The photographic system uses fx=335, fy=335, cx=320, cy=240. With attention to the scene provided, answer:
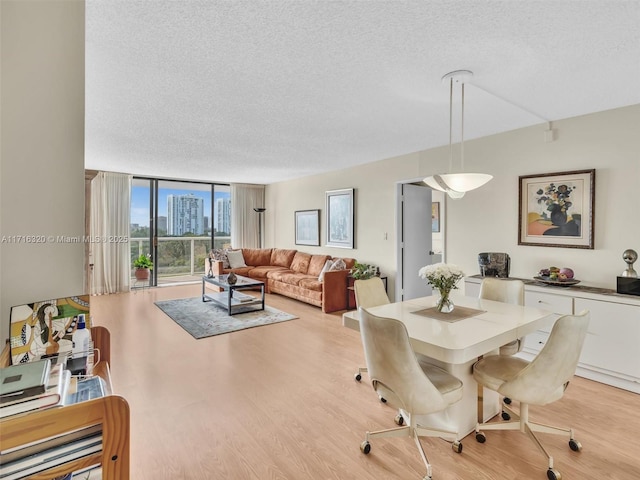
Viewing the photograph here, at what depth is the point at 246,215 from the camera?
852cm

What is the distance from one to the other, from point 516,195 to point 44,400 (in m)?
4.28

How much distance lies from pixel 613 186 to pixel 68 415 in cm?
419

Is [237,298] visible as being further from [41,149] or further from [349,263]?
[41,149]

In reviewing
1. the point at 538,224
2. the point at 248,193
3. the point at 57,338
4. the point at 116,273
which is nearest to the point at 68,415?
the point at 57,338

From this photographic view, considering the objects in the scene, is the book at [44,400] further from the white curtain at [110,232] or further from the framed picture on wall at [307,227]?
the white curtain at [110,232]

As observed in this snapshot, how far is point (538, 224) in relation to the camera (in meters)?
3.63

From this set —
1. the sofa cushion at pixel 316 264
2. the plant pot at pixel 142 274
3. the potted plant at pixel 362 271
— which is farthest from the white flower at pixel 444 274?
the plant pot at pixel 142 274

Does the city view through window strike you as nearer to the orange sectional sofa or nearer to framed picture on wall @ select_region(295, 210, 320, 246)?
the orange sectional sofa

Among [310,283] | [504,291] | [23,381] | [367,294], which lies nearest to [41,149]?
[23,381]

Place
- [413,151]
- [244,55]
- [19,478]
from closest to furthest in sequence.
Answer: [19,478], [244,55], [413,151]

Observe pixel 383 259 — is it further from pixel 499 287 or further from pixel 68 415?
pixel 68 415

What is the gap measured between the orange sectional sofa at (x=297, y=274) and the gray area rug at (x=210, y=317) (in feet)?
2.09

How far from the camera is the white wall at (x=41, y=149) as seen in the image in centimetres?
125

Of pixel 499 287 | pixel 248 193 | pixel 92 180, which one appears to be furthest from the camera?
pixel 248 193
